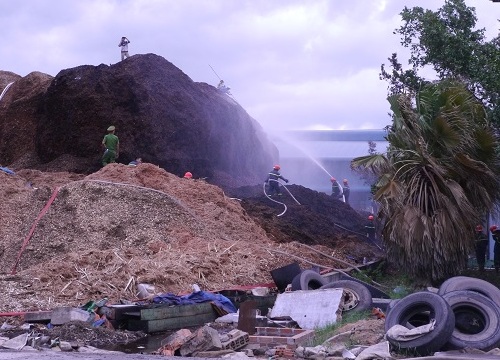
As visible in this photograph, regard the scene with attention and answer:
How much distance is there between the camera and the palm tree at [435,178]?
16328 mm

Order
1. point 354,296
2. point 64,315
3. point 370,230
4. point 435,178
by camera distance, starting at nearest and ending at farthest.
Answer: point 64,315 < point 354,296 < point 435,178 < point 370,230

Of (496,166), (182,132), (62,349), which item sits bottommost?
(62,349)

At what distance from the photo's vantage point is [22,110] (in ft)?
113

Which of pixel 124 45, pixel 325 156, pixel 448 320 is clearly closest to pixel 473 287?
pixel 448 320

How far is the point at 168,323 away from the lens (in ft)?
42.3

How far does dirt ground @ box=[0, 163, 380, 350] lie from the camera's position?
14625mm

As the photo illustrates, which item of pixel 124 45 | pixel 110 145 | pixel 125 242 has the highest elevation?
pixel 124 45

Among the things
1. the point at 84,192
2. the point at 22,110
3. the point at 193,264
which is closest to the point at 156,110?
the point at 22,110

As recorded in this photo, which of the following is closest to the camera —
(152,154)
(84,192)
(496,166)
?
(496,166)

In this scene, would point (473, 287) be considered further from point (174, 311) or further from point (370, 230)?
point (370, 230)

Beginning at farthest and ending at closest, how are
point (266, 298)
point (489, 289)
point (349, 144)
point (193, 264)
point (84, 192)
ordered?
point (349, 144) → point (84, 192) → point (193, 264) → point (266, 298) → point (489, 289)

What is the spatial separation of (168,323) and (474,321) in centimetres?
473

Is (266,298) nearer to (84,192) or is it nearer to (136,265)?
(136,265)

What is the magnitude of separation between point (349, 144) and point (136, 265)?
39.7 m
